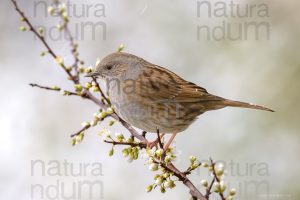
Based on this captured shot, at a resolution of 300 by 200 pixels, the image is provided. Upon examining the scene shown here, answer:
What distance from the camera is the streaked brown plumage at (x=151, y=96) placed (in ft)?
15.0

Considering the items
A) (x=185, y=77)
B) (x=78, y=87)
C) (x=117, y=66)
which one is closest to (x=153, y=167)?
(x=78, y=87)

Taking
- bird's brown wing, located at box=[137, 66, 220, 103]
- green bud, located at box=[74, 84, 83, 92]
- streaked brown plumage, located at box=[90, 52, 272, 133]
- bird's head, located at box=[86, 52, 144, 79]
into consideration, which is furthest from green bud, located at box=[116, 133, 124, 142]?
bird's head, located at box=[86, 52, 144, 79]

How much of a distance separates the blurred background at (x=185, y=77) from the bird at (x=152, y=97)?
781mm

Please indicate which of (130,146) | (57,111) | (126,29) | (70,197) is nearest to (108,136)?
(130,146)

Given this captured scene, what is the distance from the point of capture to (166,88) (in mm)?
4836

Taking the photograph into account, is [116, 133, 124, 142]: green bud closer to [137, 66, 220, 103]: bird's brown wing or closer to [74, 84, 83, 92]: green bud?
[74, 84, 83, 92]: green bud

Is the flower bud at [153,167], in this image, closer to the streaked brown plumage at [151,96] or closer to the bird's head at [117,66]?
the streaked brown plumage at [151,96]

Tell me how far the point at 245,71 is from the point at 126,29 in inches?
68.1

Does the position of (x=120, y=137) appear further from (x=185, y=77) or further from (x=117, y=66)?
(x=185, y=77)

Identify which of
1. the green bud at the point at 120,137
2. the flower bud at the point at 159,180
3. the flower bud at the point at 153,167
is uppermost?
the green bud at the point at 120,137

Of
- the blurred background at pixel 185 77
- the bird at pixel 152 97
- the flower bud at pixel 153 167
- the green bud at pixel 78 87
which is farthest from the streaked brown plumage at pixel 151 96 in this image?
the flower bud at pixel 153 167

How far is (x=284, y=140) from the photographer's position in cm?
534

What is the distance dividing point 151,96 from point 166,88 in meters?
0.20

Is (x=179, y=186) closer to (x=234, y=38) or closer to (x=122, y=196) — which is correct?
(x=122, y=196)
